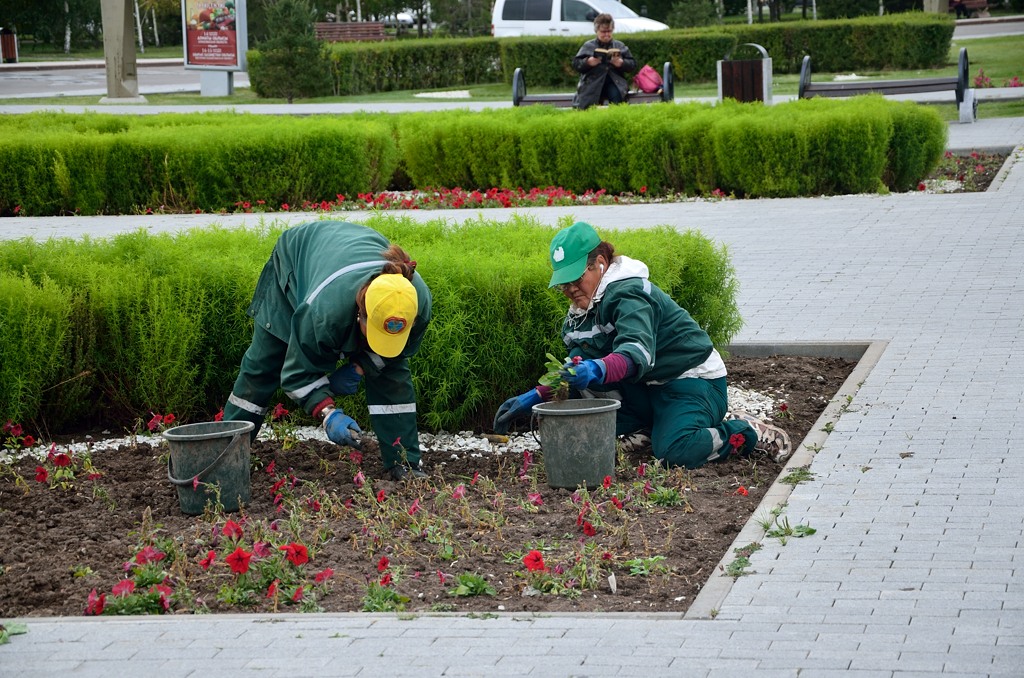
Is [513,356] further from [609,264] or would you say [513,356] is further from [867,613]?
[867,613]

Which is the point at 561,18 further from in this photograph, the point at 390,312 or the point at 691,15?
the point at 390,312

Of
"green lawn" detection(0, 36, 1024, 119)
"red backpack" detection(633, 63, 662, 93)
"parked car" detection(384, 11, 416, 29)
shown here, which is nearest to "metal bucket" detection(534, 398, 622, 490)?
"red backpack" detection(633, 63, 662, 93)

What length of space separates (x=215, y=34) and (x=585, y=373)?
25153 millimetres

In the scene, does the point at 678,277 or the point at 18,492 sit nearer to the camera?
the point at 18,492

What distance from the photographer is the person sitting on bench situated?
16375 millimetres

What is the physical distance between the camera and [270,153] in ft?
45.1

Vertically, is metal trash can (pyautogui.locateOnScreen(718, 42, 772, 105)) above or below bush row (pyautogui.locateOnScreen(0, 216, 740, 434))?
above

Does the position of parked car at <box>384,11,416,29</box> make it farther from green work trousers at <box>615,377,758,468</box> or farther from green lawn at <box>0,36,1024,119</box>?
green work trousers at <box>615,377,758,468</box>

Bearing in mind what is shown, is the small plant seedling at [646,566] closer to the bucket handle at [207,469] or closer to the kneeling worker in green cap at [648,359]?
the kneeling worker in green cap at [648,359]

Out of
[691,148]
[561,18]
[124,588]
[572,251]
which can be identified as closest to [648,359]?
[572,251]

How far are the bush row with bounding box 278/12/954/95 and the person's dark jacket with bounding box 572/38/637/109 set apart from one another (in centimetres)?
1137

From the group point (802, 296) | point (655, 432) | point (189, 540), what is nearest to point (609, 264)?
point (655, 432)

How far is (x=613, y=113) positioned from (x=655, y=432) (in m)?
9.42

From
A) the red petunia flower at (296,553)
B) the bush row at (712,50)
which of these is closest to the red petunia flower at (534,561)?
the red petunia flower at (296,553)
